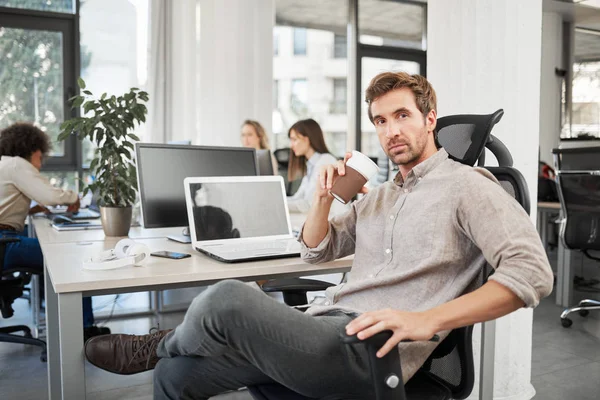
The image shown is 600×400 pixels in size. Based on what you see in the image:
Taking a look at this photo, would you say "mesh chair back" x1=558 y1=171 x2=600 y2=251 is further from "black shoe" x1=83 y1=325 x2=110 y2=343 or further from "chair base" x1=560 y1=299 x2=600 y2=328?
"black shoe" x1=83 y1=325 x2=110 y2=343

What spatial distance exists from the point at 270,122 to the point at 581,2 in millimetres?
4378

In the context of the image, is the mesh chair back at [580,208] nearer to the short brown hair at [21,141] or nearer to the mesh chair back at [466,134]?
the mesh chair back at [466,134]

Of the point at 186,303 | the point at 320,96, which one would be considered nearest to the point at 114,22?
the point at 320,96

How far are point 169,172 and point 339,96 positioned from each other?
5370mm

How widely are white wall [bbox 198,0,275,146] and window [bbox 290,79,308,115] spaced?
4.86ft

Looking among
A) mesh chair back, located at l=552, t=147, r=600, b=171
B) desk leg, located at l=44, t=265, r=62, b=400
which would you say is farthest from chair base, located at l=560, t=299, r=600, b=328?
desk leg, located at l=44, t=265, r=62, b=400

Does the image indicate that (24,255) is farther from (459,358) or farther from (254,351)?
(459,358)

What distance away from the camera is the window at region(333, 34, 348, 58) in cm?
743

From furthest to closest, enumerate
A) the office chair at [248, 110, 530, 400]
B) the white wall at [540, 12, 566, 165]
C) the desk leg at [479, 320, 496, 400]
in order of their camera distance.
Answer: the white wall at [540, 12, 566, 165]
the desk leg at [479, 320, 496, 400]
the office chair at [248, 110, 530, 400]

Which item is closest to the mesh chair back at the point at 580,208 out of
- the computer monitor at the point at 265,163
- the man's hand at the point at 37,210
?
A: the computer monitor at the point at 265,163

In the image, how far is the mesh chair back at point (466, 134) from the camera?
1.51m

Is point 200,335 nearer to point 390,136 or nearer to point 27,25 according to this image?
point 390,136

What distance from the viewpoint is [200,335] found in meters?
1.26

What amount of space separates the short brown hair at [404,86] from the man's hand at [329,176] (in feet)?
0.62
